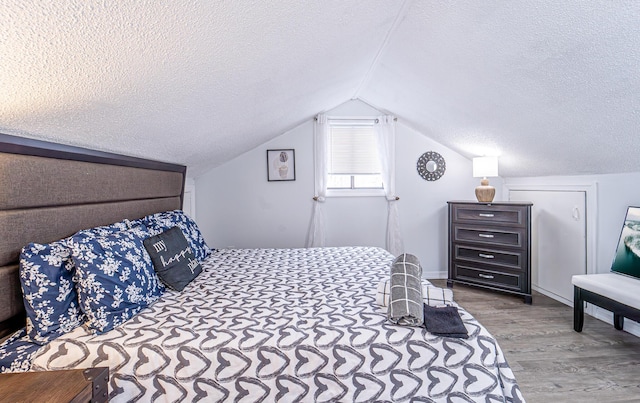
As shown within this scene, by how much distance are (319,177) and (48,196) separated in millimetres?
2808

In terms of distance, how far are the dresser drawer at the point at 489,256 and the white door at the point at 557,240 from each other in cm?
45

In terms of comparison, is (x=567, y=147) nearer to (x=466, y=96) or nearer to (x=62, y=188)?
(x=466, y=96)

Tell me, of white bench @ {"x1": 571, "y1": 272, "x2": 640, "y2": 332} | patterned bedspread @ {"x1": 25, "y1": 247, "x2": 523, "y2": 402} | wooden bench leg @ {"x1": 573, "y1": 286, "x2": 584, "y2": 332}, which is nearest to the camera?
patterned bedspread @ {"x1": 25, "y1": 247, "x2": 523, "y2": 402}

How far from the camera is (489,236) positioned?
3422 mm

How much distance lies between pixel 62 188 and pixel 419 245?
3.68 m

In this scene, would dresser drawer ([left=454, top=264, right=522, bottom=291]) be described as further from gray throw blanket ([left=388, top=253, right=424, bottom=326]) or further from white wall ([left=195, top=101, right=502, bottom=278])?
gray throw blanket ([left=388, top=253, right=424, bottom=326])

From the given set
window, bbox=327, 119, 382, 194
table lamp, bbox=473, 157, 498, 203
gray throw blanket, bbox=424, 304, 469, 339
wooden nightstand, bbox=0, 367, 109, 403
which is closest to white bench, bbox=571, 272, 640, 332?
table lamp, bbox=473, 157, 498, 203

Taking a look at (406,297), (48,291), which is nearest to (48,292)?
(48,291)

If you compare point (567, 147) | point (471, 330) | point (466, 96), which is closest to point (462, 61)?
point (466, 96)

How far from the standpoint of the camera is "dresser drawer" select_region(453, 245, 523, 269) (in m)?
3.27

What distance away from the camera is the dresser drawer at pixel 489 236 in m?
3.24

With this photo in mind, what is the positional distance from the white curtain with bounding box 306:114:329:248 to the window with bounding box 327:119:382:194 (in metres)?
0.14

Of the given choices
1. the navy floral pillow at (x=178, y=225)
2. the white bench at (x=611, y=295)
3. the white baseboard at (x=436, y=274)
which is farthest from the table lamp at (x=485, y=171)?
the navy floral pillow at (x=178, y=225)

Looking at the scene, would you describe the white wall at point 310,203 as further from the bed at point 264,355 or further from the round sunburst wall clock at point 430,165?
the bed at point 264,355
